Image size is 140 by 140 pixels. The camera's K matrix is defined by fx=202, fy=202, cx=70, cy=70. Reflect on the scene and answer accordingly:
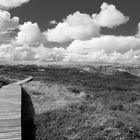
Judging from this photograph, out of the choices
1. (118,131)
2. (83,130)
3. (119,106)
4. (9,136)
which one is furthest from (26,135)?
(119,106)

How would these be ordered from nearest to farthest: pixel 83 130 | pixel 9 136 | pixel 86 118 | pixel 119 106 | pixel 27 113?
pixel 9 136 → pixel 83 130 → pixel 86 118 → pixel 27 113 → pixel 119 106

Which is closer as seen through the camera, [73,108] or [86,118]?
[86,118]

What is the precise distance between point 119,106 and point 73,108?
3.03 metres

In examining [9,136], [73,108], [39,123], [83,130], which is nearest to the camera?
[9,136]

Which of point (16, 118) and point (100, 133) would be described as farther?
point (16, 118)

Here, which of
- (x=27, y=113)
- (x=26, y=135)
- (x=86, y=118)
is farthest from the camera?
(x=27, y=113)

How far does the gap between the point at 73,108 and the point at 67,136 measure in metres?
3.89

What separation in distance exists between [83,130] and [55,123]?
1322 millimetres

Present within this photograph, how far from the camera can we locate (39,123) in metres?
8.52

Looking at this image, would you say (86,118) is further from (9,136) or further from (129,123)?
(9,136)

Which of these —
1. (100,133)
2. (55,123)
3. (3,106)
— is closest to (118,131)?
(100,133)

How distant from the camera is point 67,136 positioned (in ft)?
24.4

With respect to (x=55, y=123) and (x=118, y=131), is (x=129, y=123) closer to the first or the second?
(x=118, y=131)

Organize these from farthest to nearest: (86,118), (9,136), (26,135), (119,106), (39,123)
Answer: (119,106) < (86,118) < (39,123) < (26,135) < (9,136)
